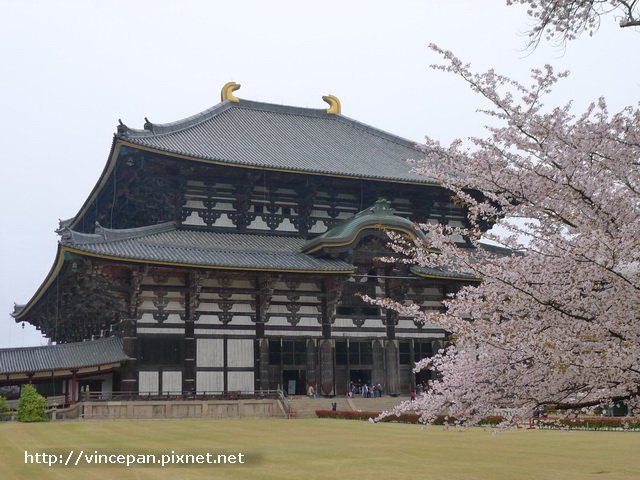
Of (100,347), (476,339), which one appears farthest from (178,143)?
(476,339)

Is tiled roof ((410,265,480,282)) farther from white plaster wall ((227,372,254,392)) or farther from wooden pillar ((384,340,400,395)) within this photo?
white plaster wall ((227,372,254,392))

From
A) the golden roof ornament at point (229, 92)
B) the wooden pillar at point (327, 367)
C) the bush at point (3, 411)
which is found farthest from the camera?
the golden roof ornament at point (229, 92)

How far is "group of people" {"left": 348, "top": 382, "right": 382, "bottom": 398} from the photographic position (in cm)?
3787

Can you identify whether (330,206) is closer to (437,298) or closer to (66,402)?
(437,298)

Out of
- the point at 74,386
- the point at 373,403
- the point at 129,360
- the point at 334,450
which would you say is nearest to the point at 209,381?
the point at 129,360

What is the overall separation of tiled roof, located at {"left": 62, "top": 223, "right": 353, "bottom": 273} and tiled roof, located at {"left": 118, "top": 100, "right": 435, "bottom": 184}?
4.00 m

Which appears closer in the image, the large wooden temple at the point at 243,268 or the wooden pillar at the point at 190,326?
the large wooden temple at the point at 243,268

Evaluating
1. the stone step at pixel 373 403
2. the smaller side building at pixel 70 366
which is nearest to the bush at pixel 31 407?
the smaller side building at pixel 70 366

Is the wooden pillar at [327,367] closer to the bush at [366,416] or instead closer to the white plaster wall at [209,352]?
the bush at [366,416]

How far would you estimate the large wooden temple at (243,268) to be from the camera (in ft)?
113

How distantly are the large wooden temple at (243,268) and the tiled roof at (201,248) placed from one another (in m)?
0.10

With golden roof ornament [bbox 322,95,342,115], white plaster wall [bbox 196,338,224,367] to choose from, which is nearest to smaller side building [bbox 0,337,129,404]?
white plaster wall [bbox 196,338,224,367]

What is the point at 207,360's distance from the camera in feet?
116

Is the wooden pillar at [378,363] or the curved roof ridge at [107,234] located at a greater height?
the curved roof ridge at [107,234]
